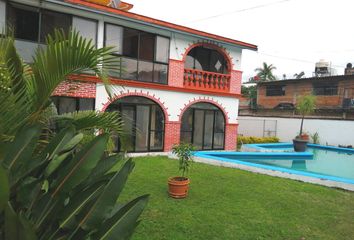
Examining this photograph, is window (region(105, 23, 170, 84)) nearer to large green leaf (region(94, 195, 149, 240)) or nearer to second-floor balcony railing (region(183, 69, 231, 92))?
second-floor balcony railing (region(183, 69, 231, 92))

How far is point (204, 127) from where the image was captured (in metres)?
15.8

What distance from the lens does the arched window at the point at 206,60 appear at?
15.2 metres

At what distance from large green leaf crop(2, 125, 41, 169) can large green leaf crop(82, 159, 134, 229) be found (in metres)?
0.54

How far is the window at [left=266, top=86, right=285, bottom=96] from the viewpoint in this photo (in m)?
31.1

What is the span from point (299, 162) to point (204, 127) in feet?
17.4

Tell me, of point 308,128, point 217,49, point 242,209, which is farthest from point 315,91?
point 242,209

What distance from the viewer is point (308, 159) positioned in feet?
52.9

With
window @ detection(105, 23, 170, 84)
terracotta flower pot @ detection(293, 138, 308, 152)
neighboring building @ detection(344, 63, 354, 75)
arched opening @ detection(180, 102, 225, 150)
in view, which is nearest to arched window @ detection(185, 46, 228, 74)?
window @ detection(105, 23, 170, 84)

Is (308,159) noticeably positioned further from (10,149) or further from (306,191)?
(10,149)

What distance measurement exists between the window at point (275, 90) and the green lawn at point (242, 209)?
23607 millimetres

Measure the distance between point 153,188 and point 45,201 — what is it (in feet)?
19.1

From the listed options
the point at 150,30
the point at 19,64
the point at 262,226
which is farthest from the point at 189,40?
the point at 19,64

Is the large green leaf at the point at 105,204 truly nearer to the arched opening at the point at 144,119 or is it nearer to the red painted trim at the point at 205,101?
the arched opening at the point at 144,119

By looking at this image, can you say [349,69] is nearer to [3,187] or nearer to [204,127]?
[204,127]
